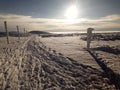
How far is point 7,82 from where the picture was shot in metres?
6.55

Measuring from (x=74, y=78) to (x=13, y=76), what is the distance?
2.90 metres

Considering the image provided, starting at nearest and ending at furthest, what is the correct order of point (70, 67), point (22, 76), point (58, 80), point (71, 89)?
1. point (71, 89)
2. point (58, 80)
3. point (22, 76)
4. point (70, 67)

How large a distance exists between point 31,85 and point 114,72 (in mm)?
3755

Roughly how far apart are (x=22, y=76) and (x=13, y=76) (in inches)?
17.6

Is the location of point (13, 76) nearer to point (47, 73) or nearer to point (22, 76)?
point (22, 76)

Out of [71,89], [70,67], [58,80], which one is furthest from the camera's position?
[70,67]

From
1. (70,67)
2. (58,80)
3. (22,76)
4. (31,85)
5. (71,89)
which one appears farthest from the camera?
(70,67)

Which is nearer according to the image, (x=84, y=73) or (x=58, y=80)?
(x=58, y=80)

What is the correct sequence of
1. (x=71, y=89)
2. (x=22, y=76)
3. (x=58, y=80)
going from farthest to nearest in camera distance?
(x=22, y=76) → (x=58, y=80) → (x=71, y=89)

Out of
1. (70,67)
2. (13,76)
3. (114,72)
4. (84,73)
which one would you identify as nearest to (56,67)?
(70,67)

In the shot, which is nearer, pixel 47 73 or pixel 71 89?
pixel 71 89

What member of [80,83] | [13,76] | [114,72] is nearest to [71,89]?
[80,83]

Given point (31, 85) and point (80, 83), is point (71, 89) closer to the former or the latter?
point (80, 83)

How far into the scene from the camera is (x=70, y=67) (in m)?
8.37
